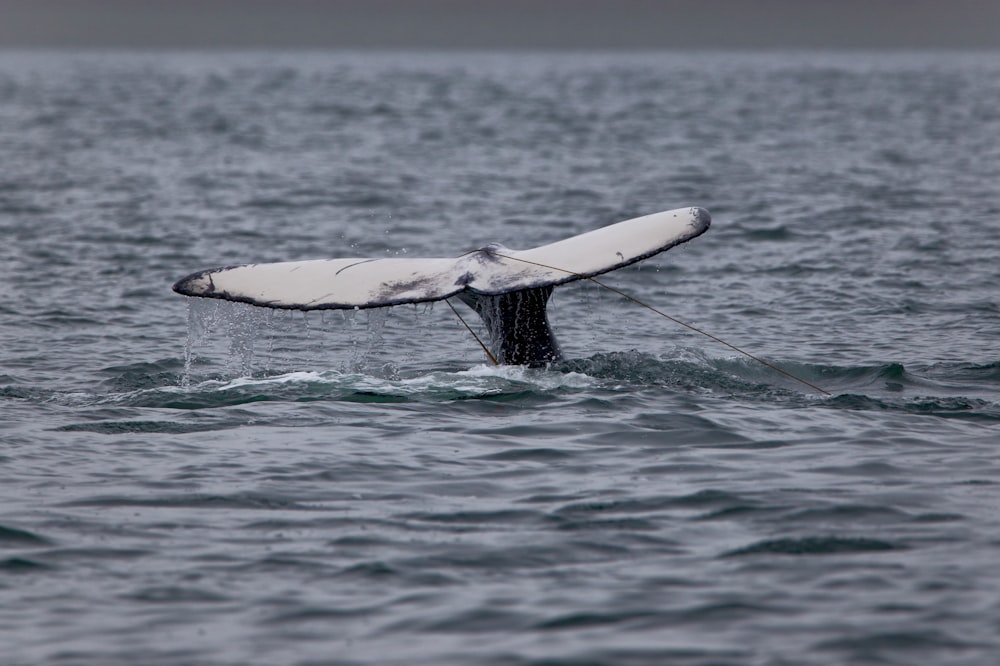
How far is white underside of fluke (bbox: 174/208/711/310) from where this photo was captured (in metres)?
8.86

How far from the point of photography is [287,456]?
867cm

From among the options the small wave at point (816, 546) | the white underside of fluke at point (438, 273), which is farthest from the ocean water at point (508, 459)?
the white underside of fluke at point (438, 273)

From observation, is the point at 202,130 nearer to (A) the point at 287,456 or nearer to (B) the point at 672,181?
(B) the point at 672,181

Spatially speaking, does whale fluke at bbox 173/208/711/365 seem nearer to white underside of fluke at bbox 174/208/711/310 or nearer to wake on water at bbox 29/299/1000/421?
white underside of fluke at bbox 174/208/711/310

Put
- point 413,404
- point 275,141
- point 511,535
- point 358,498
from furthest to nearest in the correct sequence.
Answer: point 275,141 → point 413,404 → point 358,498 → point 511,535

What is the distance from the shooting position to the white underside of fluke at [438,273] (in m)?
8.86

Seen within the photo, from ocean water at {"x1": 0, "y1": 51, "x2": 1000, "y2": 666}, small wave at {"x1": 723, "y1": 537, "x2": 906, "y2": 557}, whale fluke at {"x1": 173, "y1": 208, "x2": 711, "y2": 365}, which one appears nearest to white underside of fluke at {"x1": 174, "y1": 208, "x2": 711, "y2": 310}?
whale fluke at {"x1": 173, "y1": 208, "x2": 711, "y2": 365}

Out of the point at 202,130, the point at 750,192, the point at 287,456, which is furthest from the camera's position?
the point at 202,130

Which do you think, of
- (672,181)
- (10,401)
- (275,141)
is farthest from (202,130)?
(10,401)

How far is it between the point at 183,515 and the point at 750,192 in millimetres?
19326

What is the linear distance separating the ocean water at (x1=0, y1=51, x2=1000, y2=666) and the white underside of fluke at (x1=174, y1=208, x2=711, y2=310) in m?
0.43

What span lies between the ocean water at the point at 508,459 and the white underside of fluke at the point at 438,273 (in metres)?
0.43

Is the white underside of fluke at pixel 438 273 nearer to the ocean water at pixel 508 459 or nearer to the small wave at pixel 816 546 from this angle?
the ocean water at pixel 508 459

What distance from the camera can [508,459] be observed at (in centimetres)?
862
